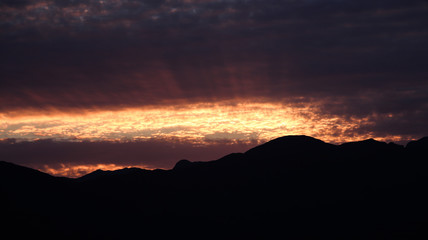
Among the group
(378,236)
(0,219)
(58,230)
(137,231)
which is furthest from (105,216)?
(378,236)

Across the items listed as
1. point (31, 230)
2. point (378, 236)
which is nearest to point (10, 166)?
point (31, 230)

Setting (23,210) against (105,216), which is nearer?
(23,210)

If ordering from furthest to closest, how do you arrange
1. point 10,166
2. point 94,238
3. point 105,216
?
point 105,216
point 10,166
point 94,238

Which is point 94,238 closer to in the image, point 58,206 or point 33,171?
point 58,206

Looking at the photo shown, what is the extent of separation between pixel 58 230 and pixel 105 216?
4124cm

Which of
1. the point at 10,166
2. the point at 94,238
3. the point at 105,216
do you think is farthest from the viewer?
the point at 105,216

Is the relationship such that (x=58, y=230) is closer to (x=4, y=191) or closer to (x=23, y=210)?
(x=23, y=210)

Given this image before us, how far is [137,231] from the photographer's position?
199 meters

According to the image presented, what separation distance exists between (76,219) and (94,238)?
547 inches

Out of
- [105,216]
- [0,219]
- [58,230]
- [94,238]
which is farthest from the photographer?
[105,216]

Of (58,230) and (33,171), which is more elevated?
(33,171)

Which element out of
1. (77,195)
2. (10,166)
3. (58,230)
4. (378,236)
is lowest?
(378,236)

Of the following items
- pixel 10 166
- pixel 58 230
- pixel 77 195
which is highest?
pixel 10 166

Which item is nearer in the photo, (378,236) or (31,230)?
(31,230)
